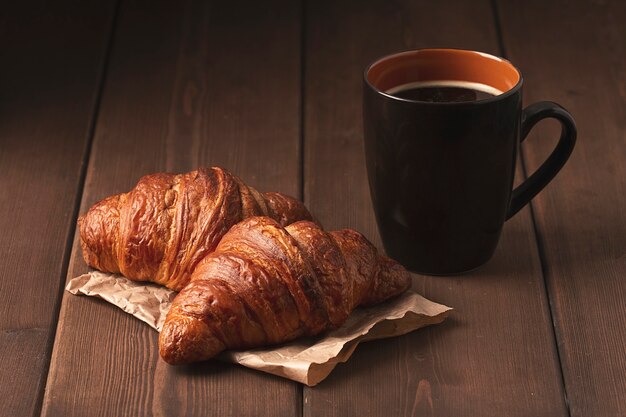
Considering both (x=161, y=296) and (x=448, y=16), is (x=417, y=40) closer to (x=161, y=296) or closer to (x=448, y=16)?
(x=448, y=16)

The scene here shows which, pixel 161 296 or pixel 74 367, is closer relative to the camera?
pixel 74 367

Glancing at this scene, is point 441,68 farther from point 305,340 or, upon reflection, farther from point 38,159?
point 38,159

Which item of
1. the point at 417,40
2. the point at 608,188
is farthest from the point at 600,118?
the point at 417,40

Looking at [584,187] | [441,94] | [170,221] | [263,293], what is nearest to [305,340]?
[263,293]

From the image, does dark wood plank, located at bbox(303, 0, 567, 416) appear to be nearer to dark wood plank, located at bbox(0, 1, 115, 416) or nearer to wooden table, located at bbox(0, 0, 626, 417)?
wooden table, located at bbox(0, 0, 626, 417)

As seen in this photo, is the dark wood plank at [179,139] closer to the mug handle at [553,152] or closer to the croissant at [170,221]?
the croissant at [170,221]

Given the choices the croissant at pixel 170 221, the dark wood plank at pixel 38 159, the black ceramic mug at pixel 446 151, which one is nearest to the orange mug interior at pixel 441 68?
the black ceramic mug at pixel 446 151
